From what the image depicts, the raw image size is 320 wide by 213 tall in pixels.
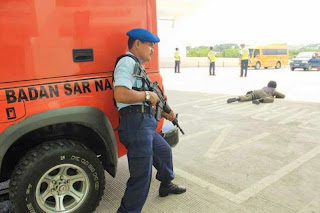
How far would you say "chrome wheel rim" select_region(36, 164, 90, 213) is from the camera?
2334mm

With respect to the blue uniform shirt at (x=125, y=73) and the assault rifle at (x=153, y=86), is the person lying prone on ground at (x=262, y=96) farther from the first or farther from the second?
the blue uniform shirt at (x=125, y=73)

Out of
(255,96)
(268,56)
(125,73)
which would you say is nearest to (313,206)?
(125,73)

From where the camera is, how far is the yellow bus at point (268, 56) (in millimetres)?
24761

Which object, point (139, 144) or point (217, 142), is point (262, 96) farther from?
point (139, 144)

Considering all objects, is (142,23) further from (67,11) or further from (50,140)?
(50,140)

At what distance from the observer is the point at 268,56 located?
25.6 meters

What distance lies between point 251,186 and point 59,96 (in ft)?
7.91

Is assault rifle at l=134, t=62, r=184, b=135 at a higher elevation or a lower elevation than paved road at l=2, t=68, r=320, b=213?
higher

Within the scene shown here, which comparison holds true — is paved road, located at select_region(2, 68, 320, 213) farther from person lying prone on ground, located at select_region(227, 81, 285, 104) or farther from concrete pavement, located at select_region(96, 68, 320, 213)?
person lying prone on ground, located at select_region(227, 81, 285, 104)

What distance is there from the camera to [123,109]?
94.0 inches

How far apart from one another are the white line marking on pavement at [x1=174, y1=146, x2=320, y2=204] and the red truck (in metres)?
1.20

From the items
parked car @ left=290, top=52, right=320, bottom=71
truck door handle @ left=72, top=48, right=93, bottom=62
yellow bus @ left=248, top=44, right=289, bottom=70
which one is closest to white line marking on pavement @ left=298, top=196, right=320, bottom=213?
truck door handle @ left=72, top=48, right=93, bottom=62

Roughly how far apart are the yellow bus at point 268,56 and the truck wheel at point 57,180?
2465 cm

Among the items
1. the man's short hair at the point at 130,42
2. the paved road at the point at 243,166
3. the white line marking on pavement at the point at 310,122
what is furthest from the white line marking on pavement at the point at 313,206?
the white line marking on pavement at the point at 310,122
